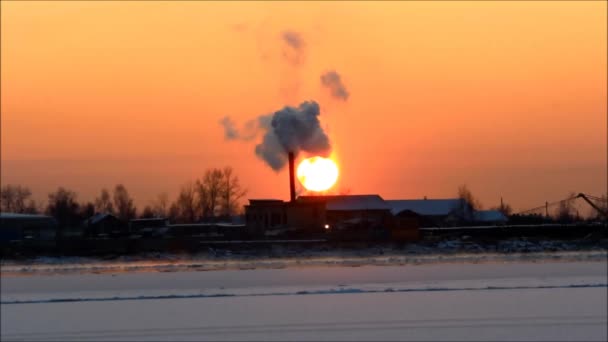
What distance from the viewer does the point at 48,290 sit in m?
18.6

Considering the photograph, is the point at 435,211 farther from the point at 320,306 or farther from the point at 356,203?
the point at 320,306

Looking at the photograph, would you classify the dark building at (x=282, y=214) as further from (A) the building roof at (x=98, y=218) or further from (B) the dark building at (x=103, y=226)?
(A) the building roof at (x=98, y=218)

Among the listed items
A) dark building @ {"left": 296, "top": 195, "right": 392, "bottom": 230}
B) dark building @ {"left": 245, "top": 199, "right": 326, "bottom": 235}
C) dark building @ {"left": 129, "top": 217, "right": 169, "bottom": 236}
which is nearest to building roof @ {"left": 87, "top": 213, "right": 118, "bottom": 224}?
dark building @ {"left": 129, "top": 217, "right": 169, "bottom": 236}

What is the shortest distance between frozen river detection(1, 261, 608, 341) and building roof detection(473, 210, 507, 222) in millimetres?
24299

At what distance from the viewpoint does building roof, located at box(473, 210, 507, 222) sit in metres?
45.9

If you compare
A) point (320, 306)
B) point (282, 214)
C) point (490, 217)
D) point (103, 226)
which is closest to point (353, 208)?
point (282, 214)

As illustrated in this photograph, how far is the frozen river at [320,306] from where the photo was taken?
12.1 m

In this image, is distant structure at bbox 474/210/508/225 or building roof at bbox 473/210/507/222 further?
building roof at bbox 473/210/507/222

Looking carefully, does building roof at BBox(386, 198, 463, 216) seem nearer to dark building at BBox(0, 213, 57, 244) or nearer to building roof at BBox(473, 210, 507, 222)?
building roof at BBox(473, 210, 507, 222)

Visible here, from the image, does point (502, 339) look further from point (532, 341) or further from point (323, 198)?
point (323, 198)

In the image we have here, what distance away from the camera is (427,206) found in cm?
6181

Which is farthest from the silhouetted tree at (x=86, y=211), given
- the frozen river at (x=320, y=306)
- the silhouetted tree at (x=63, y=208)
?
the frozen river at (x=320, y=306)

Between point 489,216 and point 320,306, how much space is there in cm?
3660

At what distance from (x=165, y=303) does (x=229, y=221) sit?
32.6 metres
